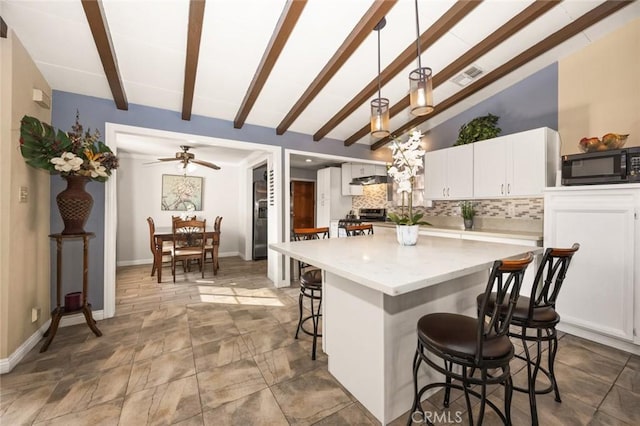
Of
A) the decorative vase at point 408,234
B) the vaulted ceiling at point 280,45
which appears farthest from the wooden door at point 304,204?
the decorative vase at point 408,234

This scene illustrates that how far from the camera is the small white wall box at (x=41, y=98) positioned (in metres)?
2.18

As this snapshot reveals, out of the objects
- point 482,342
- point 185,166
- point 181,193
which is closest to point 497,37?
point 482,342

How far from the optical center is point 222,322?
271cm

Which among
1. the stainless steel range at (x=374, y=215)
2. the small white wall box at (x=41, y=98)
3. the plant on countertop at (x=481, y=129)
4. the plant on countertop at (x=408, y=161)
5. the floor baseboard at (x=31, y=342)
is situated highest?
the plant on countertop at (x=481, y=129)

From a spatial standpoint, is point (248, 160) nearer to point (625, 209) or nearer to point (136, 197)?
point (136, 197)

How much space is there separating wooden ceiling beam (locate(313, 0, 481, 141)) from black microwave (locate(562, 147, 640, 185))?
1.70 meters

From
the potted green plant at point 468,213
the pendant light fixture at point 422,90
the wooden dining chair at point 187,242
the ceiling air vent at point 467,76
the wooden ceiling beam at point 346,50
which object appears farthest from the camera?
the wooden dining chair at point 187,242

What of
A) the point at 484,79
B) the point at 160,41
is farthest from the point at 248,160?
the point at 484,79

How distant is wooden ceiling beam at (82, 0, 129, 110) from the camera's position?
1.78 meters

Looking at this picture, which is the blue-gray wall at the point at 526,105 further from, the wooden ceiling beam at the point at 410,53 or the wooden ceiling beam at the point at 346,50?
the wooden ceiling beam at the point at 346,50

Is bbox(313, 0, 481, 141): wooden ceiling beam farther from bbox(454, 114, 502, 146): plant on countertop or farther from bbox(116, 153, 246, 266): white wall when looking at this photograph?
bbox(116, 153, 246, 266): white wall

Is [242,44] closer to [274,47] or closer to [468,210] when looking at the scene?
[274,47]

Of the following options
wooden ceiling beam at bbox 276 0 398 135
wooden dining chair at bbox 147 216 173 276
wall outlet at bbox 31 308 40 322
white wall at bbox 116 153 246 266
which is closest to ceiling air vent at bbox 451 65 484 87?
wooden ceiling beam at bbox 276 0 398 135

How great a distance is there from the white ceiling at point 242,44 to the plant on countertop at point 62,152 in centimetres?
71
